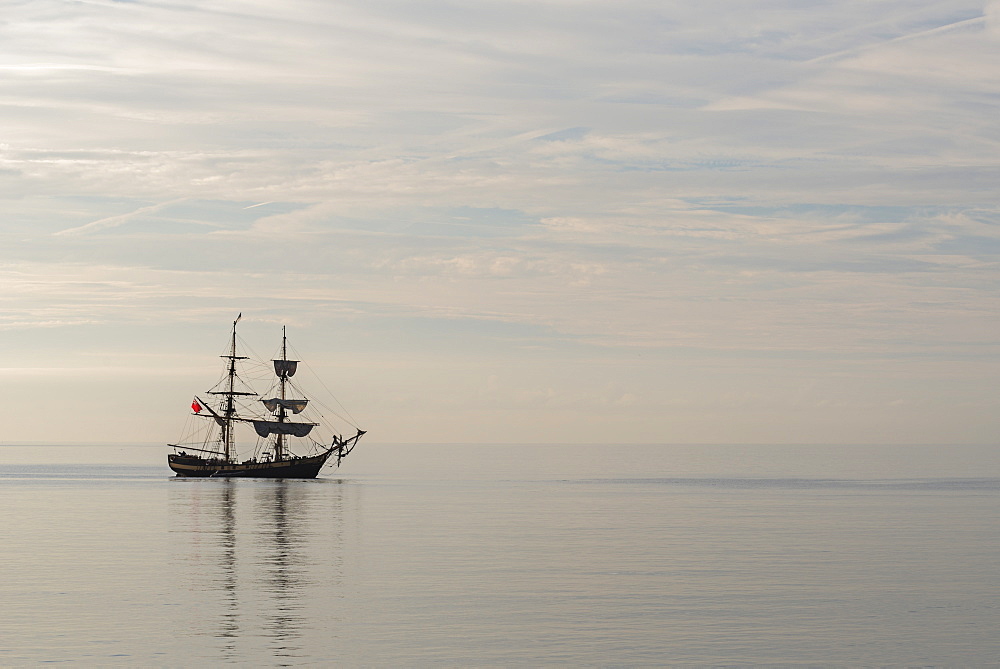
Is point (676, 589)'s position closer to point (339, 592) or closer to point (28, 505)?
point (339, 592)

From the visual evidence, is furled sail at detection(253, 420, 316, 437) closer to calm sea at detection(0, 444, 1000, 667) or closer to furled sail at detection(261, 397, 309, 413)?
furled sail at detection(261, 397, 309, 413)

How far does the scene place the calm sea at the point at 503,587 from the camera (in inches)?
1598

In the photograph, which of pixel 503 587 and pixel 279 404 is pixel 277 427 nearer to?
pixel 279 404

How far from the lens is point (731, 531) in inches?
3391

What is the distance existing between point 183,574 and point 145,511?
5468 cm

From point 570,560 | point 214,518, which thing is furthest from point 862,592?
point 214,518

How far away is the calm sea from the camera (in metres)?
40.6

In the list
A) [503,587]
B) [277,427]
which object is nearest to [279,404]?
[277,427]

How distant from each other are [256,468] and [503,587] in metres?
144

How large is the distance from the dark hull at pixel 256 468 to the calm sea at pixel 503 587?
79.1 metres

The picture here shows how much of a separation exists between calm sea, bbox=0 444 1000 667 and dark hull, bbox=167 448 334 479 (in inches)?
3113

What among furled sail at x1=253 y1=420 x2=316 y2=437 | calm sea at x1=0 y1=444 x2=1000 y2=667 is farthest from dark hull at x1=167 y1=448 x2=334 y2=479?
calm sea at x1=0 y1=444 x2=1000 y2=667

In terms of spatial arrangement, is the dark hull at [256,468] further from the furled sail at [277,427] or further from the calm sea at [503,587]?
the calm sea at [503,587]

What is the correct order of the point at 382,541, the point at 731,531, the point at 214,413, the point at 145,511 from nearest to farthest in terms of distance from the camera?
the point at 382,541 < the point at 731,531 < the point at 145,511 < the point at 214,413
